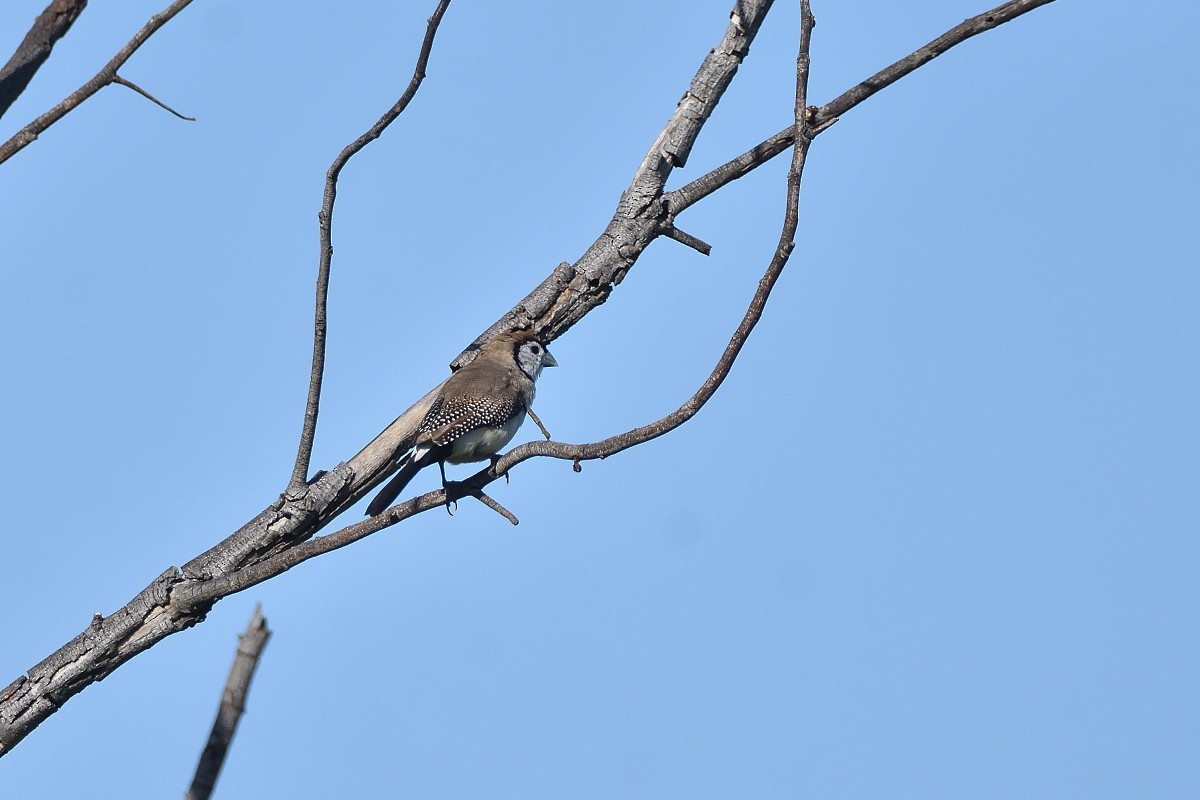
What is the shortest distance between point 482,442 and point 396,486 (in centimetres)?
105

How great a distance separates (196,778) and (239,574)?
2757 mm

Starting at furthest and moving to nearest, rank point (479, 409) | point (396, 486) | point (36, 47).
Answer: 1. point (479, 409)
2. point (396, 486)
3. point (36, 47)

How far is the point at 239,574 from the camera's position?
192 inches

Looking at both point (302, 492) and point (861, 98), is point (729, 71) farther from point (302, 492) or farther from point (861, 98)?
point (302, 492)

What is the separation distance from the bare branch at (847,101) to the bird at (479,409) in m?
1.11

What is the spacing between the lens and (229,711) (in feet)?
7.41

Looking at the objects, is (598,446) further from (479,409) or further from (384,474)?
(479,409)

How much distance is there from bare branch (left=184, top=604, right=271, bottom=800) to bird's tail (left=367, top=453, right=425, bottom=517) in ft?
12.3

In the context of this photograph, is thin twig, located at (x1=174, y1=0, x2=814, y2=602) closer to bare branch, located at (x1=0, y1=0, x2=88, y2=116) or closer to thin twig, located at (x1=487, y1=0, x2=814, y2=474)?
thin twig, located at (x1=487, y1=0, x2=814, y2=474)

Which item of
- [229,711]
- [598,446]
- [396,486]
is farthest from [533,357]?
[229,711]

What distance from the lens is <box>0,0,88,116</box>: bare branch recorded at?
3963mm

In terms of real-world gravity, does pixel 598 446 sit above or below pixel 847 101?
below

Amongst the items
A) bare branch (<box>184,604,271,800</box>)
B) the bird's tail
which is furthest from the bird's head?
bare branch (<box>184,604,271,800</box>)

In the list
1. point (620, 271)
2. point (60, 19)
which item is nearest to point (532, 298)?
point (620, 271)
